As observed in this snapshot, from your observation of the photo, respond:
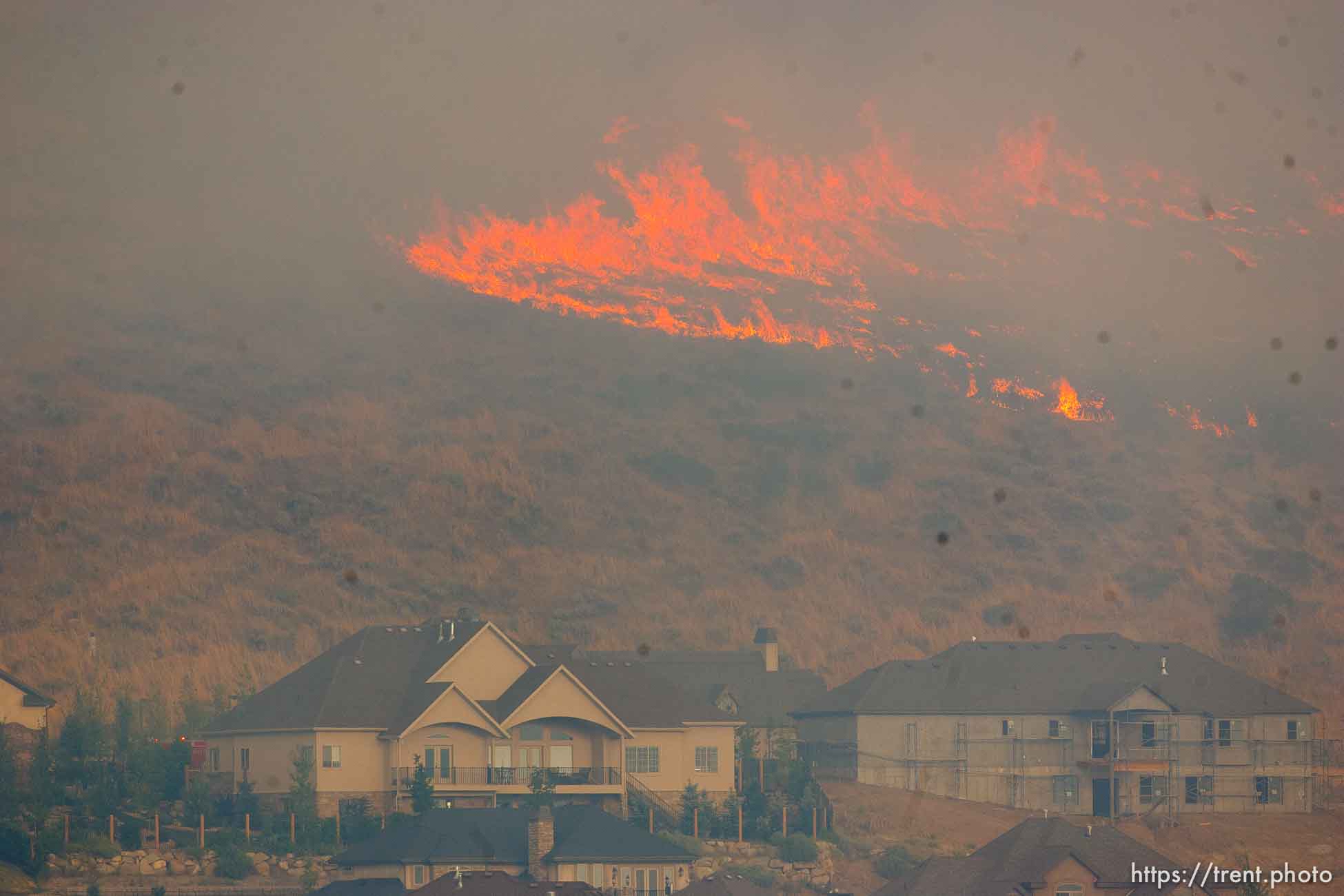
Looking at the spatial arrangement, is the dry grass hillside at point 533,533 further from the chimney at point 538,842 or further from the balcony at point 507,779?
the chimney at point 538,842

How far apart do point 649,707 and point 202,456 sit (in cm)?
8922

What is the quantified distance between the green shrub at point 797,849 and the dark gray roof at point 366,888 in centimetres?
1610

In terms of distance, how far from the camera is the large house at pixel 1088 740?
98812 mm

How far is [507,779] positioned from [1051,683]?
86.9 ft

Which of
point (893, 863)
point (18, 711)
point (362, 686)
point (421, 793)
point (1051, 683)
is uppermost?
point (362, 686)

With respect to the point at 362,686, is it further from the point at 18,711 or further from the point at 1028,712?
the point at 1028,712

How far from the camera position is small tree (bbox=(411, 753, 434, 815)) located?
8525 cm

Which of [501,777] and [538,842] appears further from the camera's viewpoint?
[501,777]

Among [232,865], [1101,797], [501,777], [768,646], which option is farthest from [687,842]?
[768,646]

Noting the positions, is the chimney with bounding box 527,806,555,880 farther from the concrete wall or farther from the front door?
the front door

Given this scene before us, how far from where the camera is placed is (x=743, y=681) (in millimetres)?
115000

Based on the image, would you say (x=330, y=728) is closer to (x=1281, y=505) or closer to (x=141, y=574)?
(x=141, y=574)

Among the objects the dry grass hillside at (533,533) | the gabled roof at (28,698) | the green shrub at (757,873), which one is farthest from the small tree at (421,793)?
the dry grass hillside at (533,533)

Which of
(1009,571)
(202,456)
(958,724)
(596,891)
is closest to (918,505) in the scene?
(1009,571)
